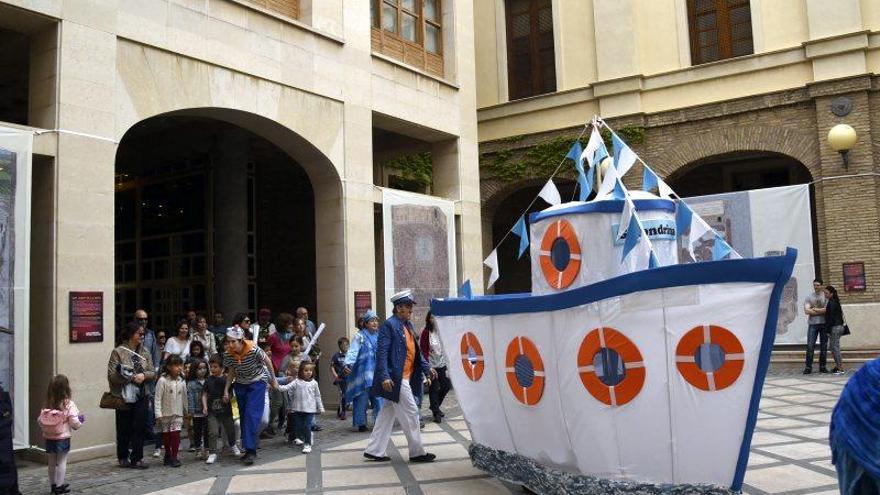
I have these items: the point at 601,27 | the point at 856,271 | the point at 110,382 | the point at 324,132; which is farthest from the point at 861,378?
the point at 601,27

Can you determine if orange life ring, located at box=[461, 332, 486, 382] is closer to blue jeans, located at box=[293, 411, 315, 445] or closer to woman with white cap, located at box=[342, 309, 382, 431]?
blue jeans, located at box=[293, 411, 315, 445]

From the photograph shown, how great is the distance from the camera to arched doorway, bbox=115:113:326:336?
654 inches

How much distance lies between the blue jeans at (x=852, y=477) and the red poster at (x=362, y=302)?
10.1 m

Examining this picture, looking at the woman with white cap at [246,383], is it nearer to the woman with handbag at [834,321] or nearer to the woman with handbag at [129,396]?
the woman with handbag at [129,396]

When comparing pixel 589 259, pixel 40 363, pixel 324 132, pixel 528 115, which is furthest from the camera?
pixel 528 115

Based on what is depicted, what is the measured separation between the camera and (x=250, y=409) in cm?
842

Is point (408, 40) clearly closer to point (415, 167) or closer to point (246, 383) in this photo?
point (415, 167)

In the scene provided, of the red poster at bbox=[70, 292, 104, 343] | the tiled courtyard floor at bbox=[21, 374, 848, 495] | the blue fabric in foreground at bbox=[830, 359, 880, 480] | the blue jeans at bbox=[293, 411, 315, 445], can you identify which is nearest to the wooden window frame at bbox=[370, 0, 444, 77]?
the red poster at bbox=[70, 292, 104, 343]

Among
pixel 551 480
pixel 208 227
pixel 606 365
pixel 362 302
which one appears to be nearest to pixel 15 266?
pixel 362 302

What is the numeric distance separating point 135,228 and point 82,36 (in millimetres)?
11580

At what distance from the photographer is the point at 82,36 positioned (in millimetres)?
9328

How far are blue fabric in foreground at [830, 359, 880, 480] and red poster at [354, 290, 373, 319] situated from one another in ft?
33.1

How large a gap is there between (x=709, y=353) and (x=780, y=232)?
12.2 meters

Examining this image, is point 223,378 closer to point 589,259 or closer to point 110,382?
point 110,382
